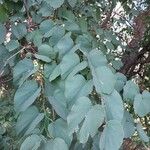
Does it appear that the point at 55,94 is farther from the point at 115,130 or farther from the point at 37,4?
the point at 37,4

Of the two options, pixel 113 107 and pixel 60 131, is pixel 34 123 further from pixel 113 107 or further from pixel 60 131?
pixel 113 107

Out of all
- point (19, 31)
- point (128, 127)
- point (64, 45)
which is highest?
point (19, 31)

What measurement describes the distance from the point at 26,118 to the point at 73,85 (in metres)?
0.12

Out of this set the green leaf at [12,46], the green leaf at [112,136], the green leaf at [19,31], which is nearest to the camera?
the green leaf at [112,136]

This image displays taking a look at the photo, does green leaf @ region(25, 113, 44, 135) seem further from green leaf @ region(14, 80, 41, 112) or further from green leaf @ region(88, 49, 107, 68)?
green leaf @ region(88, 49, 107, 68)

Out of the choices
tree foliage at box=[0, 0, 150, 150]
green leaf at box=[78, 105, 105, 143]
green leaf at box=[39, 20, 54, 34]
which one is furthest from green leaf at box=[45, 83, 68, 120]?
green leaf at box=[39, 20, 54, 34]

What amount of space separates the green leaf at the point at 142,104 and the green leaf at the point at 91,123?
0.47ft

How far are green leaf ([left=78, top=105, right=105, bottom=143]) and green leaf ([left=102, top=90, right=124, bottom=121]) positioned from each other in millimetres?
24

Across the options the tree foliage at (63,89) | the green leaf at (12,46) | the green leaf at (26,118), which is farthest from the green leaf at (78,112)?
the green leaf at (12,46)

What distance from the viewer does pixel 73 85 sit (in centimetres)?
75

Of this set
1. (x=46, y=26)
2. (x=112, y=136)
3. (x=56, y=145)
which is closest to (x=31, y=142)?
(x=56, y=145)

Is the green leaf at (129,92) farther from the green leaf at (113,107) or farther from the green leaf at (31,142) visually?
the green leaf at (31,142)

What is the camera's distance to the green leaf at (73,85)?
744 mm

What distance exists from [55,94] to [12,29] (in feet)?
1.15
